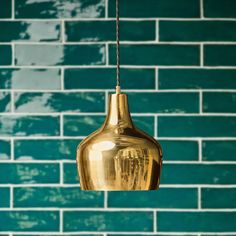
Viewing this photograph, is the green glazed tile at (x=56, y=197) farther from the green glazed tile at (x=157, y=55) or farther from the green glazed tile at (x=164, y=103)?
the green glazed tile at (x=157, y=55)

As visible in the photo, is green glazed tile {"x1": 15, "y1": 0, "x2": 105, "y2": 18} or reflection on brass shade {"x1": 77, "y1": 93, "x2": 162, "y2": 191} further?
green glazed tile {"x1": 15, "y1": 0, "x2": 105, "y2": 18}

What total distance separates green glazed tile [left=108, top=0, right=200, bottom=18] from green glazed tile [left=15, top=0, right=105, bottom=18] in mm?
59

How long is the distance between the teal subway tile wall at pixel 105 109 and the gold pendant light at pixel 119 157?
100 centimetres

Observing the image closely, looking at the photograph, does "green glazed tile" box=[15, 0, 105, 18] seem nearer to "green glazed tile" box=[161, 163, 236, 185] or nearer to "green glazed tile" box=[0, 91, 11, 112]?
"green glazed tile" box=[0, 91, 11, 112]

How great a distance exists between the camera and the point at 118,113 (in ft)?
4.33

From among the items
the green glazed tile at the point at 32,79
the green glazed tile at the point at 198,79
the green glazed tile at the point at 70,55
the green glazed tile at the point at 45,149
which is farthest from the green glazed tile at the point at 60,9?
the green glazed tile at the point at 45,149

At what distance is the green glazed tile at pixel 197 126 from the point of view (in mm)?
2326

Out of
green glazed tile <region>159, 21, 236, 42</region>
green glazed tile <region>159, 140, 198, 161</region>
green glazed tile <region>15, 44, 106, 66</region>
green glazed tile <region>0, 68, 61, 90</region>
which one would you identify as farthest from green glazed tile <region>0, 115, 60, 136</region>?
green glazed tile <region>159, 21, 236, 42</region>


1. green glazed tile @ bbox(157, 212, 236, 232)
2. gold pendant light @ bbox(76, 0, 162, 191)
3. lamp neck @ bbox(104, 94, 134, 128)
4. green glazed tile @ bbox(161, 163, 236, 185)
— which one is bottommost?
green glazed tile @ bbox(157, 212, 236, 232)

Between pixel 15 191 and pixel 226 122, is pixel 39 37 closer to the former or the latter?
pixel 15 191

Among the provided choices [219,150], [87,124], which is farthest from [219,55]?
[87,124]

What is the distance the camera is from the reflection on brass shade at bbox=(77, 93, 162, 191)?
1271mm

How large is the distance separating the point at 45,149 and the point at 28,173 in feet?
0.39

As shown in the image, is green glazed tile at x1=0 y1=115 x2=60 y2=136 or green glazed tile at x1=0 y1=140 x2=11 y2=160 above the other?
green glazed tile at x1=0 y1=115 x2=60 y2=136
